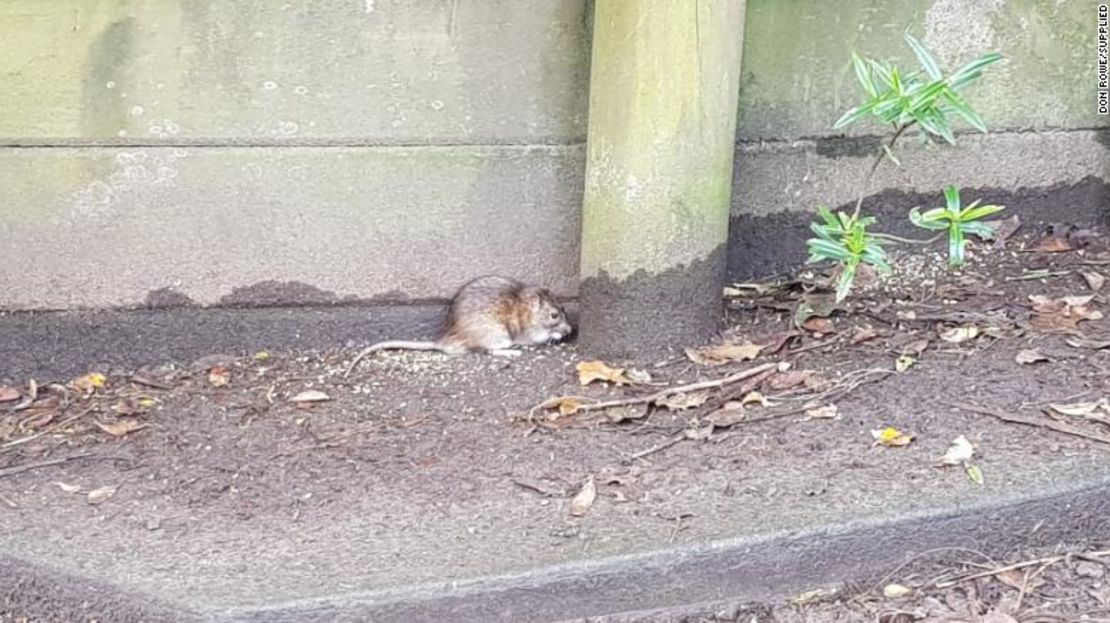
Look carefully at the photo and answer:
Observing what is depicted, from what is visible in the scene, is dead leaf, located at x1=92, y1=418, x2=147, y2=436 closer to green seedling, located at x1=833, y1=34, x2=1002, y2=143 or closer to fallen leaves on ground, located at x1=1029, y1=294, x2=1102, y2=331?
green seedling, located at x1=833, y1=34, x2=1002, y2=143

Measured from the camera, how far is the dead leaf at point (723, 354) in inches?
150

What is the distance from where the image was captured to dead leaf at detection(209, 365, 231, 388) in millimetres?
4012

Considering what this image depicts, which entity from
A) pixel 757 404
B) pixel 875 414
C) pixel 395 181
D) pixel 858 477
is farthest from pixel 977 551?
pixel 395 181

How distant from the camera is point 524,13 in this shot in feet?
13.2

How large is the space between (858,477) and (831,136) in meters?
1.63

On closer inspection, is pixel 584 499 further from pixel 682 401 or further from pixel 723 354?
pixel 723 354

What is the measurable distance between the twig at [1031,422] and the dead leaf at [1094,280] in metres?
1.03

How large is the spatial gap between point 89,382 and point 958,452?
2.65 metres

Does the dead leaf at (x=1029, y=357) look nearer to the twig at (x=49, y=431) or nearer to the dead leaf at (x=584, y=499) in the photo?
the dead leaf at (x=584, y=499)

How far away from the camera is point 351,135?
4.07 meters

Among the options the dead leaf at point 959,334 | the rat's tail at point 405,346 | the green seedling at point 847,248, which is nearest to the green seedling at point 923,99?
the green seedling at point 847,248

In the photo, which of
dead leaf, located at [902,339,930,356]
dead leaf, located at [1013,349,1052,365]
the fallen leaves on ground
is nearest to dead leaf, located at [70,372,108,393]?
dead leaf, located at [902,339,930,356]

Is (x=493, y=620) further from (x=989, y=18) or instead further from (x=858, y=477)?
(x=989, y=18)

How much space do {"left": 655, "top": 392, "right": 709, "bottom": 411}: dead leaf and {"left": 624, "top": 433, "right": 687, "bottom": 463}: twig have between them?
0.51ft
